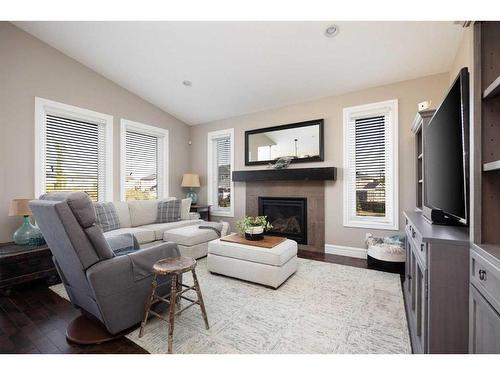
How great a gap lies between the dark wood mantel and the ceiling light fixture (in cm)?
185

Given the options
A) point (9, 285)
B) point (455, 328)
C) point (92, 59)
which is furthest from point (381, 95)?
point (9, 285)

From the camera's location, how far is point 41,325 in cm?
187

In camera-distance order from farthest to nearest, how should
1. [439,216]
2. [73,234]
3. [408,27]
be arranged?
[408,27]
[439,216]
[73,234]

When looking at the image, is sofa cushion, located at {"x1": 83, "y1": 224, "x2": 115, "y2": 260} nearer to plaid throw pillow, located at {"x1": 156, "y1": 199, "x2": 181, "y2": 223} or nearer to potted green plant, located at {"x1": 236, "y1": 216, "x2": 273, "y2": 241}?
potted green plant, located at {"x1": 236, "y1": 216, "x2": 273, "y2": 241}

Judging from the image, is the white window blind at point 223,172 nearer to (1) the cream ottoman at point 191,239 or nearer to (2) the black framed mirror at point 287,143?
(2) the black framed mirror at point 287,143

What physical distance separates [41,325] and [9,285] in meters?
1.02

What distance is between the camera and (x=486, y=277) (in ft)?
3.08

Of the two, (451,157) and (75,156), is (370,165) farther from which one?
(75,156)

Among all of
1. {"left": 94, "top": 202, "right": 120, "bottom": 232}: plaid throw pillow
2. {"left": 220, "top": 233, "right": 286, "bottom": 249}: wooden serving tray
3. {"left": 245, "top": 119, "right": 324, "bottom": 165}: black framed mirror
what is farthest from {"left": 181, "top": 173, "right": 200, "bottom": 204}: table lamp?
{"left": 220, "top": 233, "right": 286, "bottom": 249}: wooden serving tray

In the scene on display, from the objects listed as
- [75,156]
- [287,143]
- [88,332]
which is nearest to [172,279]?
[88,332]

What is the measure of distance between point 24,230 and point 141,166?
223 cm

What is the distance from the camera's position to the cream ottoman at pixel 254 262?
97.3 inches
